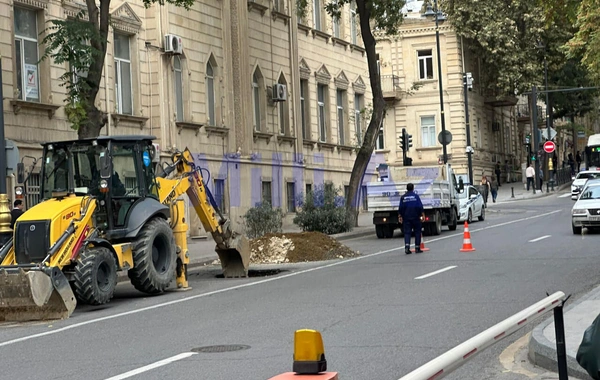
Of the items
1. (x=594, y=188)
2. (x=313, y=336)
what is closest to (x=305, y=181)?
(x=594, y=188)

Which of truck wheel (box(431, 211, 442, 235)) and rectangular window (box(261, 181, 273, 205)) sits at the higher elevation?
rectangular window (box(261, 181, 273, 205))

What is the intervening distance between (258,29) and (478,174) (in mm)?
34062

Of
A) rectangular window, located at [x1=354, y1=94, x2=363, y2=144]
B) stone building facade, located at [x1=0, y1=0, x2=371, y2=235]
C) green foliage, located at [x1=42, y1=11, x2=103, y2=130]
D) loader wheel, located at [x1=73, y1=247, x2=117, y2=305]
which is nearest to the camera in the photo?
loader wheel, located at [x1=73, y1=247, x2=117, y2=305]

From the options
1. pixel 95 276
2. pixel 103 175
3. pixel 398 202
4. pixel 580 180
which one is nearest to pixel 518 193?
pixel 580 180

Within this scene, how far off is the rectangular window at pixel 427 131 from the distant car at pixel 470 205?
95.1 ft

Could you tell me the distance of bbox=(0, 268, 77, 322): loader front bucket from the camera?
15.2 m

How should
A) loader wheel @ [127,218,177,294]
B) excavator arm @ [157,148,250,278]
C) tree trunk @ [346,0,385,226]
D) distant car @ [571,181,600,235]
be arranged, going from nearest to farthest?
loader wheel @ [127,218,177,294] → excavator arm @ [157,148,250,278] → distant car @ [571,181,600,235] → tree trunk @ [346,0,385,226]

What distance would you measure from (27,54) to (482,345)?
74.3 feet

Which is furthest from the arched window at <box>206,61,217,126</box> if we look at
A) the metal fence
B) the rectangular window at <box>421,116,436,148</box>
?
the rectangular window at <box>421,116,436,148</box>

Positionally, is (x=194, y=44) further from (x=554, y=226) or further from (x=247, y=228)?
(x=554, y=226)

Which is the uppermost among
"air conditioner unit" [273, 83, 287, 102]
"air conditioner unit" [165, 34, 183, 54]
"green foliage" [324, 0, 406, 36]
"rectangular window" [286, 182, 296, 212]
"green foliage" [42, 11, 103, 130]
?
"green foliage" [324, 0, 406, 36]

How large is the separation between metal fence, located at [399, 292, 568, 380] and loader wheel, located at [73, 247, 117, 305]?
10.3 meters

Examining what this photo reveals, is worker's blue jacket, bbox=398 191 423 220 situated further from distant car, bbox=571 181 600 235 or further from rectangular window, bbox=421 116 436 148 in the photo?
rectangular window, bbox=421 116 436 148

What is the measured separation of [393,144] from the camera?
72.2 m
